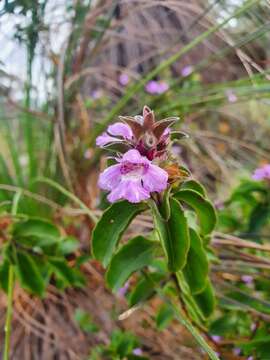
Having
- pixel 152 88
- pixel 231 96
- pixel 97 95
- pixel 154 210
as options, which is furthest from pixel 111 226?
pixel 97 95

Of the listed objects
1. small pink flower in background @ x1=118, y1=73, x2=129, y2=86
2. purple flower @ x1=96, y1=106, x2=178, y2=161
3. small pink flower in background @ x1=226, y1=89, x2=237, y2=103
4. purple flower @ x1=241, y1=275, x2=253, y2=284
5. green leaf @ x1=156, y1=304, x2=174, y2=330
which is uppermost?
small pink flower in background @ x1=118, y1=73, x2=129, y2=86

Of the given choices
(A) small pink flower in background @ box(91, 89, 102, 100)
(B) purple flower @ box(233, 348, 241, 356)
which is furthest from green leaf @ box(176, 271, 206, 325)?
(A) small pink flower in background @ box(91, 89, 102, 100)

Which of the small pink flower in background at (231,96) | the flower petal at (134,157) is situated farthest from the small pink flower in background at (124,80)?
the flower petal at (134,157)

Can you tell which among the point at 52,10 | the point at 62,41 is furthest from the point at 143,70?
the point at 52,10

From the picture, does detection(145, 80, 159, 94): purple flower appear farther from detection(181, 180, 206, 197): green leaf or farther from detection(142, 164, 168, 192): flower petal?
detection(142, 164, 168, 192): flower petal

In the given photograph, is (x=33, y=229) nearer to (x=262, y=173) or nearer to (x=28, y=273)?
(x=28, y=273)

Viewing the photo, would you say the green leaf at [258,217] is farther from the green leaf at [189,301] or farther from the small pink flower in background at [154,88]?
the small pink flower in background at [154,88]
